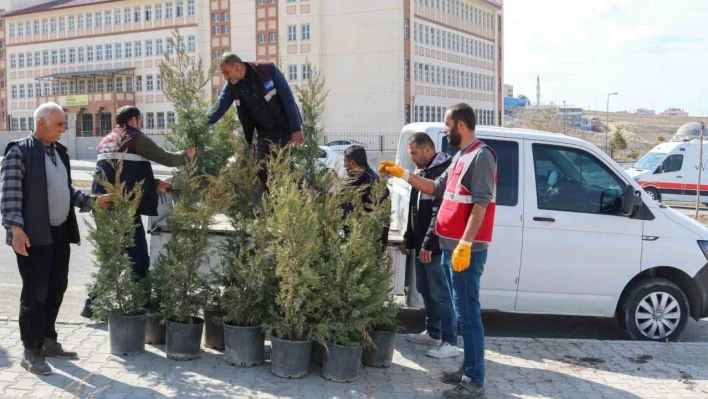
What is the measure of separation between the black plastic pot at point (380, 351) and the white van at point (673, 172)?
22.6 meters

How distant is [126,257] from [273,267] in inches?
47.3

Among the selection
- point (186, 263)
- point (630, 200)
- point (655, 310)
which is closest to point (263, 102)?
point (186, 263)

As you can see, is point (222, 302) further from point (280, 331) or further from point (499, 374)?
point (499, 374)

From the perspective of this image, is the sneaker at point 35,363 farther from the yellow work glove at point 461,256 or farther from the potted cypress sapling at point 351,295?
the yellow work glove at point 461,256

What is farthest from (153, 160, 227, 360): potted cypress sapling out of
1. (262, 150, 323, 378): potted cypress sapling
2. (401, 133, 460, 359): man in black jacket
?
(401, 133, 460, 359): man in black jacket

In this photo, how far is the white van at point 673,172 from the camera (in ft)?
88.8

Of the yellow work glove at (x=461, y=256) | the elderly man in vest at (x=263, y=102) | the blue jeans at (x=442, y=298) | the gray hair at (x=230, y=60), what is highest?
the gray hair at (x=230, y=60)

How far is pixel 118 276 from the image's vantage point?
6.27m

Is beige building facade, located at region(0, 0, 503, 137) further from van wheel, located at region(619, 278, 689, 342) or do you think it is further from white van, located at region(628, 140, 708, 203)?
van wheel, located at region(619, 278, 689, 342)

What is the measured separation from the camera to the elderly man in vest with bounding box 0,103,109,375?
573cm

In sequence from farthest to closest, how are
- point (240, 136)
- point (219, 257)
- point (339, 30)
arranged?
point (339, 30), point (240, 136), point (219, 257)

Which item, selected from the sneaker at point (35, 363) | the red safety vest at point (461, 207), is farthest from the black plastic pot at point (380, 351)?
the sneaker at point (35, 363)

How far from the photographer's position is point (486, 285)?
24.4ft

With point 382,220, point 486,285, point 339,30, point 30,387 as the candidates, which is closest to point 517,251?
point 486,285
